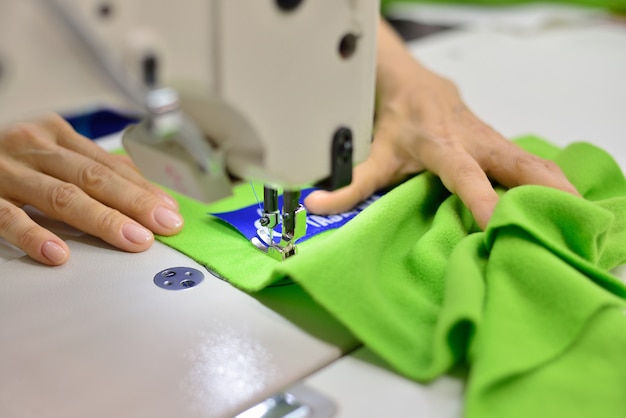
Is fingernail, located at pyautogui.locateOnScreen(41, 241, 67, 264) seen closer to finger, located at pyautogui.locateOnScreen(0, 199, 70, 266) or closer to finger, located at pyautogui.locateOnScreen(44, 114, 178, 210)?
finger, located at pyautogui.locateOnScreen(0, 199, 70, 266)

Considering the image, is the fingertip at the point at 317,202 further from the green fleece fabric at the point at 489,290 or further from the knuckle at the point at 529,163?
the knuckle at the point at 529,163

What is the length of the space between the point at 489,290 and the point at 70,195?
0.60 m

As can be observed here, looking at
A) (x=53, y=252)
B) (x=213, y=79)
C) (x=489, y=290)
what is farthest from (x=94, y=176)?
(x=489, y=290)

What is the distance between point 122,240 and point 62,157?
0.21 metres

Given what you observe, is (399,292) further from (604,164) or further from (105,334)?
(604,164)

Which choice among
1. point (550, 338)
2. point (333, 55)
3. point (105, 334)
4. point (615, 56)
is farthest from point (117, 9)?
point (615, 56)

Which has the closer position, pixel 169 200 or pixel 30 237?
pixel 30 237

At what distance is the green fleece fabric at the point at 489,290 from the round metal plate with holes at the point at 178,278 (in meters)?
0.03

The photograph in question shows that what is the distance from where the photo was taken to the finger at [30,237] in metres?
0.99

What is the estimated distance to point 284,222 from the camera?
0.95 metres

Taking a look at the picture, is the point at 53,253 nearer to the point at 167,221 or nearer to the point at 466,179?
the point at 167,221

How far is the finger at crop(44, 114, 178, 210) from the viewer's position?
114cm

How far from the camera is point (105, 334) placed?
33.7 inches

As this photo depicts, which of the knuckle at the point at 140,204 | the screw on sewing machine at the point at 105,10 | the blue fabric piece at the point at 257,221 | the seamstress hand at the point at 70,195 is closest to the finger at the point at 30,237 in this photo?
the seamstress hand at the point at 70,195
